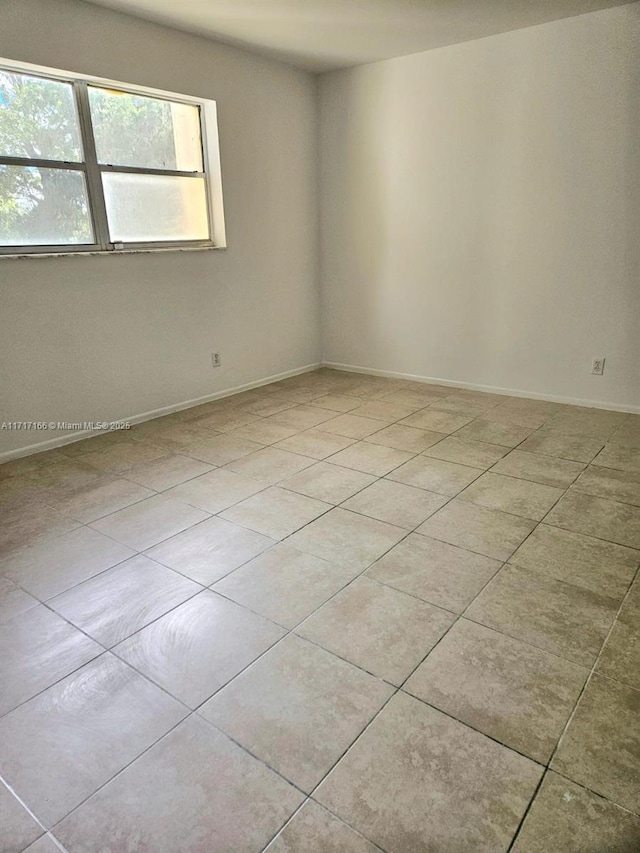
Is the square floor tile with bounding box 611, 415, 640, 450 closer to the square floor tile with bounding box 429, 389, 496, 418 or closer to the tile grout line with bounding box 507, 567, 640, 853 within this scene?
the square floor tile with bounding box 429, 389, 496, 418

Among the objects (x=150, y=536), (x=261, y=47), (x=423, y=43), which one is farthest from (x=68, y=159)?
(x=423, y=43)

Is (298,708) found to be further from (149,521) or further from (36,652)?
(149,521)

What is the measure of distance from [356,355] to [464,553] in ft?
10.5

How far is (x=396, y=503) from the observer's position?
2.62 metres

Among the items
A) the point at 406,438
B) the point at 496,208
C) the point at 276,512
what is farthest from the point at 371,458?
the point at 496,208

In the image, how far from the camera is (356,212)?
4785 millimetres

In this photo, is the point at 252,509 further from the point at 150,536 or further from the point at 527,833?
the point at 527,833

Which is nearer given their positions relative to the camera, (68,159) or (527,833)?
(527,833)

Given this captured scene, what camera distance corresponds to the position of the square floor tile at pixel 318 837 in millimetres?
1138

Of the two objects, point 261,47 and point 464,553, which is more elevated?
point 261,47

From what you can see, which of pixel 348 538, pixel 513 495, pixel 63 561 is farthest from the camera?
pixel 513 495

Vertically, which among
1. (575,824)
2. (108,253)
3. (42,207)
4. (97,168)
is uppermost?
(97,168)

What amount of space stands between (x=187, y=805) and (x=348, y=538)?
1.23m

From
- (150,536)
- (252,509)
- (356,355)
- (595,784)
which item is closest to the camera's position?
(595,784)
